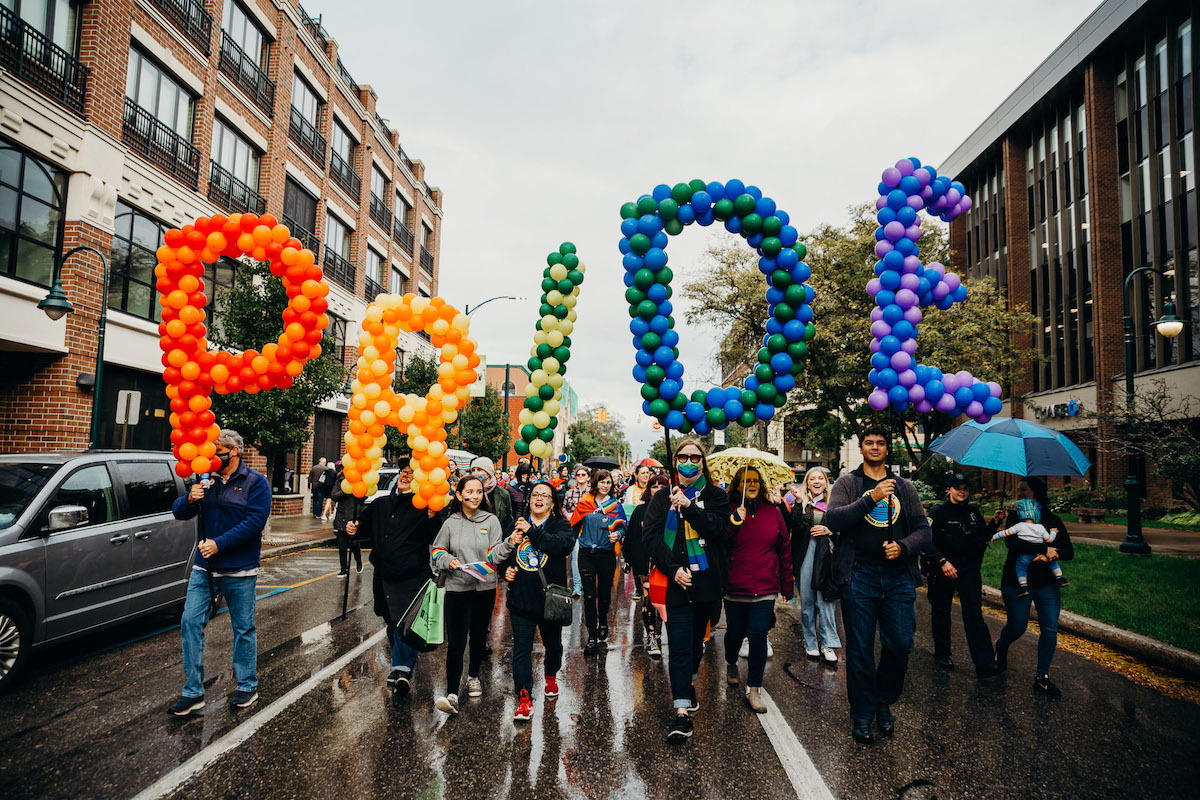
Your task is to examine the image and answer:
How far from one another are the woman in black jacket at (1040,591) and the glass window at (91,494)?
8182 mm

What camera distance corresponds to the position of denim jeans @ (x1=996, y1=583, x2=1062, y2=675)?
5.75 m

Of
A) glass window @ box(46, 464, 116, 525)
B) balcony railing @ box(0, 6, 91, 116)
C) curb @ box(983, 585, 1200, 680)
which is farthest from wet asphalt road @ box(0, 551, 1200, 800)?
balcony railing @ box(0, 6, 91, 116)

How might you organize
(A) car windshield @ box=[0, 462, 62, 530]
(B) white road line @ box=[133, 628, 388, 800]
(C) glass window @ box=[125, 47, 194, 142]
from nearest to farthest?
(B) white road line @ box=[133, 628, 388, 800] < (A) car windshield @ box=[0, 462, 62, 530] < (C) glass window @ box=[125, 47, 194, 142]

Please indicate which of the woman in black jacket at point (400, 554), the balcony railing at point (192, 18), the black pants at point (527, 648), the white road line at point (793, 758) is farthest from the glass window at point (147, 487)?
the balcony railing at point (192, 18)

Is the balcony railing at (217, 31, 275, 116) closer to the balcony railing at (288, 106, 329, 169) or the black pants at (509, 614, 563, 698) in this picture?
the balcony railing at (288, 106, 329, 169)

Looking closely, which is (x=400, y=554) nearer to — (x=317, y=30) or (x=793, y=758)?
(x=793, y=758)

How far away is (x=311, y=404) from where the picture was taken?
1509cm

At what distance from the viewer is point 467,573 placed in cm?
511

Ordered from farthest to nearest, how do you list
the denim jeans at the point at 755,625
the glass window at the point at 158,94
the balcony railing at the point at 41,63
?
the glass window at the point at 158,94 → the balcony railing at the point at 41,63 → the denim jeans at the point at 755,625

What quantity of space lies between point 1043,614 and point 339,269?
25.5m

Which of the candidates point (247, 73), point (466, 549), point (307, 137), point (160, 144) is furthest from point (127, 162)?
point (466, 549)

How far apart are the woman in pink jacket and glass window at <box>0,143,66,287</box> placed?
14.4 metres

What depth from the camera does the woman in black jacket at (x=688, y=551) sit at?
4809mm

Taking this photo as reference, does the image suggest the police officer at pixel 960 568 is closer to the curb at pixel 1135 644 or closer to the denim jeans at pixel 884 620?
the denim jeans at pixel 884 620
